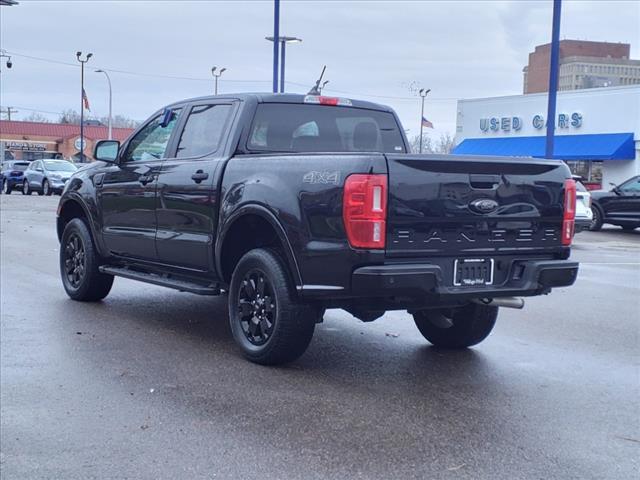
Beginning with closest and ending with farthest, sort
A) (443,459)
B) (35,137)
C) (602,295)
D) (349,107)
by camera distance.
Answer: (443,459)
(349,107)
(602,295)
(35,137)

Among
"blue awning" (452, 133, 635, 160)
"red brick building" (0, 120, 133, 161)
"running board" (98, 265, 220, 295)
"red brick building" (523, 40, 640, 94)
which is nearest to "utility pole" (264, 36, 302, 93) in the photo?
"blue awning" (452, 133, 635, 160)

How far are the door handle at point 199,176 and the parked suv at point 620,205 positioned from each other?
17.7 meters

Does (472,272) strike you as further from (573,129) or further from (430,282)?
(573,129)

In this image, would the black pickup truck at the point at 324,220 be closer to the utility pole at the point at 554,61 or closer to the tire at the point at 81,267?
the tire at the point at 81,267

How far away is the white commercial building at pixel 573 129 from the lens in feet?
117

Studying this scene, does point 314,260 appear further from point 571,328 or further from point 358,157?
point 571,328

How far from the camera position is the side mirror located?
28.3 ft

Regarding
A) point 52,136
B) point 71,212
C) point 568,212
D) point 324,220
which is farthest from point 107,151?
point 52,136

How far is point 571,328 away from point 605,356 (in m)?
1.24

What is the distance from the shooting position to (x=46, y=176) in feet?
124

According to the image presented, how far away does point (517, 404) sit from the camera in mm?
5719

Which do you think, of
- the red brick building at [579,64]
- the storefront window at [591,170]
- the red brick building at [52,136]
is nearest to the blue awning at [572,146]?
the storefront window at [591,170]

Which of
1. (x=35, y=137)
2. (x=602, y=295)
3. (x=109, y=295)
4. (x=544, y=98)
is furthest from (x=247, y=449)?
(x=35, y=137)

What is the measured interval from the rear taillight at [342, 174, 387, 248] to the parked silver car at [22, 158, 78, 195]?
3373 centimetres
